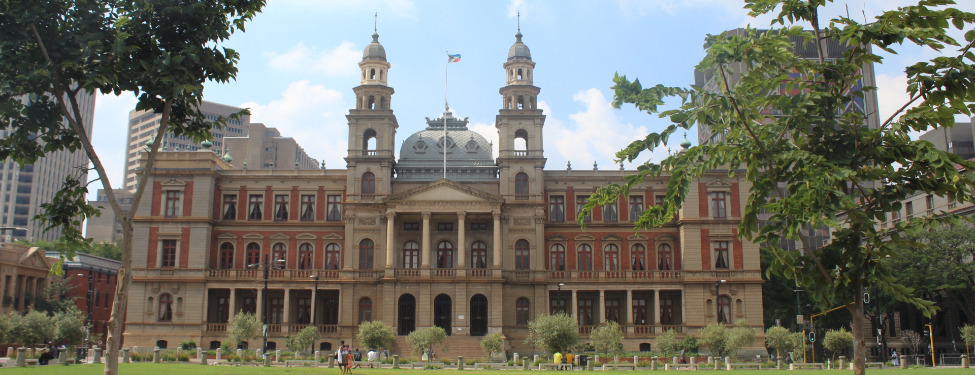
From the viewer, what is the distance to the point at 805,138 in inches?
542

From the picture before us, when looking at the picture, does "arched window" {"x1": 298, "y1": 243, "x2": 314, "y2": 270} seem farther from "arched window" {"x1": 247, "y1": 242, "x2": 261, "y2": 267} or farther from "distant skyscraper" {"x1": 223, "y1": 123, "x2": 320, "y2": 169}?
"distant skyscraper" {"x1": 223, "y1": 123, "x2": 320, "y2": 169}

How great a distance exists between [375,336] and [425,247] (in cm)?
1018

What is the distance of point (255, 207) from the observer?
6931 cm

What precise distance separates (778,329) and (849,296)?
46.0 meters

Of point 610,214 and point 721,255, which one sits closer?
point 721,255

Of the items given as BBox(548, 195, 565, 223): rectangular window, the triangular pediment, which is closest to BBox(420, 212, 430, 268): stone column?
the triangular pediment

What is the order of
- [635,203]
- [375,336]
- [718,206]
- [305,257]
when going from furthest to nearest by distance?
[635,203], [305,257], [718,206], [375,336]

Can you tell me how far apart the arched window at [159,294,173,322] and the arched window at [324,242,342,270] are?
12420mm

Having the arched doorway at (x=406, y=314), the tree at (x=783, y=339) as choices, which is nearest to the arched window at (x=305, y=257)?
the arched doorway at (x=406, y=314)

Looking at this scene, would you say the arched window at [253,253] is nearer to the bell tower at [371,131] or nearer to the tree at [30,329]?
the bell tower at [371,131]

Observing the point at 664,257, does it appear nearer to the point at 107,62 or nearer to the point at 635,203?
the point at 635,203

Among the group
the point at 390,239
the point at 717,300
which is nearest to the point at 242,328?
the point at 390,239

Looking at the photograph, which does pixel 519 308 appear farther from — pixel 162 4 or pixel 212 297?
pixel 162 4

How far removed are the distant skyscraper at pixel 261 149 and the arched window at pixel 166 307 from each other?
37.5 metres
